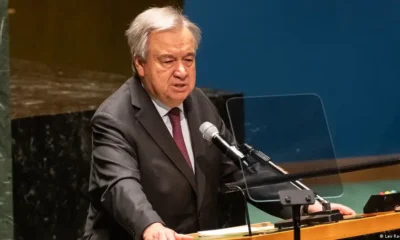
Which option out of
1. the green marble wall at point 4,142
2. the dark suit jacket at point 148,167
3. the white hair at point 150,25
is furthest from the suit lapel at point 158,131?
the green marble wall at point 4,142

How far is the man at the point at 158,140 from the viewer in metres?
2.37

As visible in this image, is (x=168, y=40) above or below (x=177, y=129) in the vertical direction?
above

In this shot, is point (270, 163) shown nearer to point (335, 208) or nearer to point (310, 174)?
point (310, 174)

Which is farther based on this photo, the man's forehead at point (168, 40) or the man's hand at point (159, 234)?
the man's forehead at point (168, 40)

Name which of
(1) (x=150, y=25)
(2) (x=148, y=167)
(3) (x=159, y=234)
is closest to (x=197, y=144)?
(2) (x=148, y=167)

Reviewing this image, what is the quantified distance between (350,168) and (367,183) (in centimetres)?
283

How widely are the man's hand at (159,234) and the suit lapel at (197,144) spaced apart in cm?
41

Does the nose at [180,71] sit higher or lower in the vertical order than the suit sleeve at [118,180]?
higher

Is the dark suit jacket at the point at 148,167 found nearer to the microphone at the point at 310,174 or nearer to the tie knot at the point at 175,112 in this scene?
the tie knot at the point at 175,112

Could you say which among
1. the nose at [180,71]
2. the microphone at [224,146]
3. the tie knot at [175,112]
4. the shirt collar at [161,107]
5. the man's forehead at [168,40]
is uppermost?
the man's forehead at [168,40]

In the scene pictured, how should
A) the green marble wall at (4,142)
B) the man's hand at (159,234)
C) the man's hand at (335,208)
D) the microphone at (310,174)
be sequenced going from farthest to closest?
1. the green marble wall at (4,142)
2. the man's hand at (335,208)
3. the microphone at (310,174)
4. the man's hand at (159,234)

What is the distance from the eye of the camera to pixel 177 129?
2.53m

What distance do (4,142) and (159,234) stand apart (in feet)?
2.95

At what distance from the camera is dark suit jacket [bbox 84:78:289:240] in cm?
234
